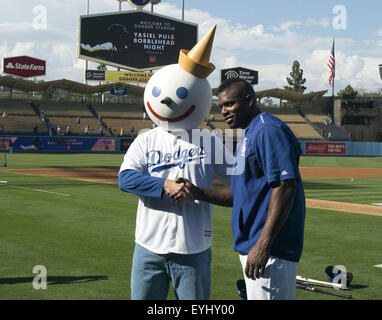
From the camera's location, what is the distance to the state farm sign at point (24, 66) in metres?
67.3

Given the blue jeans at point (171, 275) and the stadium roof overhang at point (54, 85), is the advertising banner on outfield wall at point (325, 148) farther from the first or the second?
the blue jeans at point (171, 275)

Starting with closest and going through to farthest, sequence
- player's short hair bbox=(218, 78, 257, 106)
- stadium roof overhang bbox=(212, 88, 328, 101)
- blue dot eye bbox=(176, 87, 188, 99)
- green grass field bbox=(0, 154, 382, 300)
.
Result: player's short hair bbox=(218, 78, 257, 106) < blue dot eye bbox=(176, 87, 188, 99) < green grass field bbox=(0, 154, 382, 300) < stadium roof overhang bbox=(212, 88, 328, 101)

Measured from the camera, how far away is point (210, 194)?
3953 mm

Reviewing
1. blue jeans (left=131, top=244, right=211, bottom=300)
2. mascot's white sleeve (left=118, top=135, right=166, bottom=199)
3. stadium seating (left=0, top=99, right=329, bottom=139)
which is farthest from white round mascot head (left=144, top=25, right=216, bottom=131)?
stadium seating (left=0, top=99, right=329, bottom=139)

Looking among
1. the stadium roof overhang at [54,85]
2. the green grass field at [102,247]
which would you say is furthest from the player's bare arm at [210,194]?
the stadium roof overhang at [54,85]

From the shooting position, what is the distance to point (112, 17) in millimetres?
56750

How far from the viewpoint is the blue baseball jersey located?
11.1ft

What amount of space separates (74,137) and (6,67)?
1977 cm

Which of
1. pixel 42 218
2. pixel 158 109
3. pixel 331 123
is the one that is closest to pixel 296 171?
pixel 158 109

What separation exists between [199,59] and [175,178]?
90 centimetres

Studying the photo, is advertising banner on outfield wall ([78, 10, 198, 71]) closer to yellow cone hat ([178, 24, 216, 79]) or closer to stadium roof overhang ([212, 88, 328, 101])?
stadium roof overhang ([212, 88, 328, 101])

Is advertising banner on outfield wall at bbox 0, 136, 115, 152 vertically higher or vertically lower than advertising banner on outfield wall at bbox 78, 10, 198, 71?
lower

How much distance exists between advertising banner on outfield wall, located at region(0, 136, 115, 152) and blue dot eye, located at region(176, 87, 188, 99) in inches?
Answer: 1815

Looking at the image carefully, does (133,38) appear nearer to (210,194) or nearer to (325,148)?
(325,148)
